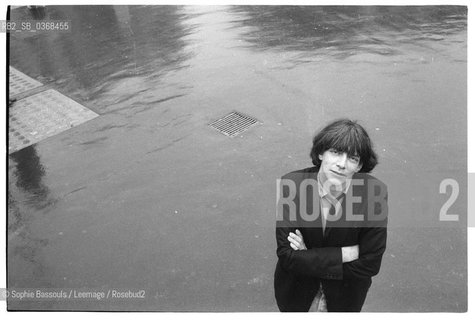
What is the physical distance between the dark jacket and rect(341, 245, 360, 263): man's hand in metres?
0.02

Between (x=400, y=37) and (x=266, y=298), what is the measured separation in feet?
18.8

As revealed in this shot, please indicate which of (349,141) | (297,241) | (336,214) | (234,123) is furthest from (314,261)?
(234,123)

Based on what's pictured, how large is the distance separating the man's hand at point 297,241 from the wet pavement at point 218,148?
1.50 m

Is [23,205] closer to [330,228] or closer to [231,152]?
[231,152]

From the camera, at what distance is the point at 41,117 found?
6930 millimetres

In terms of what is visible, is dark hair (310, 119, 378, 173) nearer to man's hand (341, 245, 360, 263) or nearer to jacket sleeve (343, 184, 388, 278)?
jacket sleeve (343, 184, 388, 278)

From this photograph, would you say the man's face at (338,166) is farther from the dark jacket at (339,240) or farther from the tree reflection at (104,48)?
the tree reflection at (104,48)

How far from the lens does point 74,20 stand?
32.1 ft

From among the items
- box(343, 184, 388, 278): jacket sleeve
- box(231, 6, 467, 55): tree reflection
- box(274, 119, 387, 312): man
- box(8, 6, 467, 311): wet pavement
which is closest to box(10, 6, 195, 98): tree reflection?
box(8, 6, 467, 311): wet pavement

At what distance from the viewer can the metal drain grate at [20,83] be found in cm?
756

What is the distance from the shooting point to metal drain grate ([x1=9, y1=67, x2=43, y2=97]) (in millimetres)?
7563

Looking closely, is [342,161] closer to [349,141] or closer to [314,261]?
[349,141]

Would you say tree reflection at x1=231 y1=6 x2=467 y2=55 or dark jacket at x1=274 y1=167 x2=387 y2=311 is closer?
dark jacket at x1=274 y1=167 x2=387 y2=311

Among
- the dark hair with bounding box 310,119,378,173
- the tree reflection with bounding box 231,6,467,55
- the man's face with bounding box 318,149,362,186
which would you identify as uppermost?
the dark hair with bounding box 310,119,378,173
